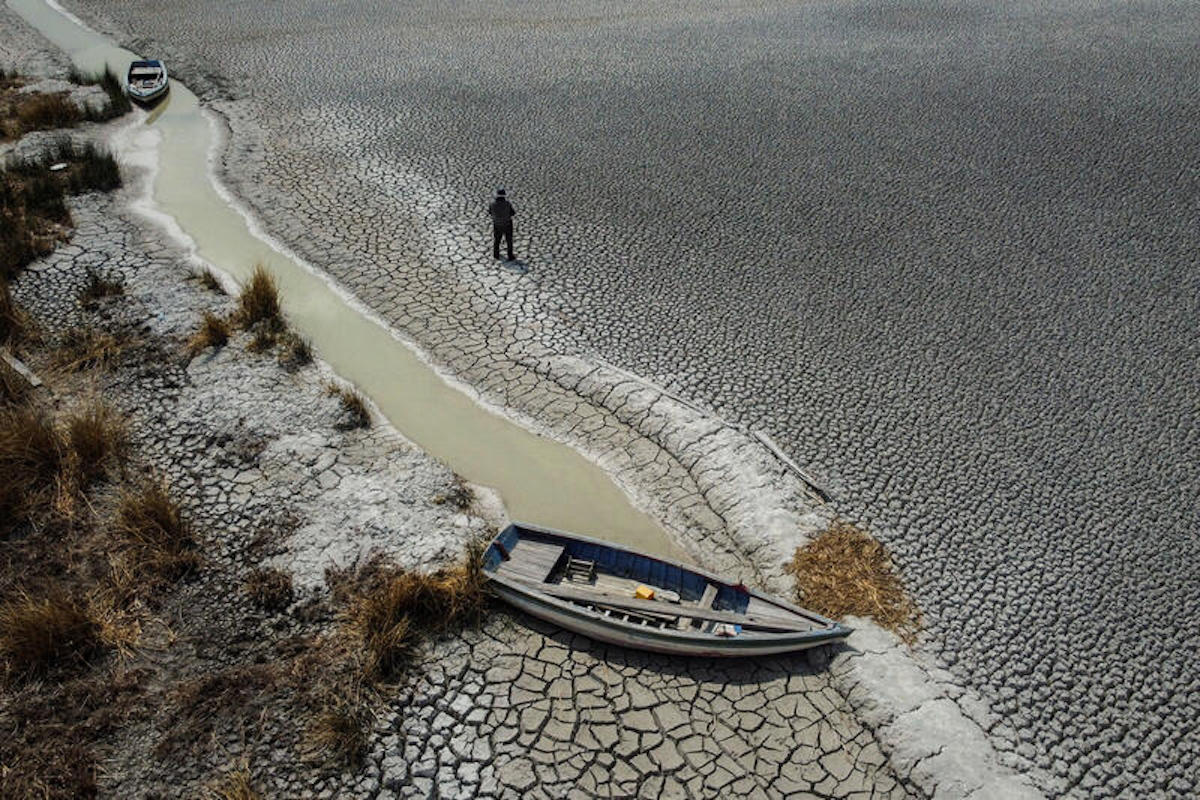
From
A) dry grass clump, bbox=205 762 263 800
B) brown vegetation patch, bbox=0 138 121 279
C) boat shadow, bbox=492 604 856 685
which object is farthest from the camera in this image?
brown vegetation patch, bbox=0 138 121 279

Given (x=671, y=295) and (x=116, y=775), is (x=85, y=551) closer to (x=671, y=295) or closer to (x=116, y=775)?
(x=116, y=775)

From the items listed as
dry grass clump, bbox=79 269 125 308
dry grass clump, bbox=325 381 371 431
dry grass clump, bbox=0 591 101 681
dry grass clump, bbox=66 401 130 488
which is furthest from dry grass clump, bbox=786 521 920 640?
dry grass clump, bbox=79 269 125 308

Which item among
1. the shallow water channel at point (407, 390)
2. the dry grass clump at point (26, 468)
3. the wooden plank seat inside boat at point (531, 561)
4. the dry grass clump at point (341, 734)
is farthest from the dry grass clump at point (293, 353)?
the dry grass clump at point (341, 734)

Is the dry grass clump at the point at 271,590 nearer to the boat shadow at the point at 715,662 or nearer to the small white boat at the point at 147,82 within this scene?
the boat shadow at the point at 715,662

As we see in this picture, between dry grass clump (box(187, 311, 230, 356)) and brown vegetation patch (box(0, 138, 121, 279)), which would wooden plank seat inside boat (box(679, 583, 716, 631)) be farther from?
brown vegetation patch (box(0, 138, 121, 279))

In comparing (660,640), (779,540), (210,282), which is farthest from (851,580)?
(210,282)

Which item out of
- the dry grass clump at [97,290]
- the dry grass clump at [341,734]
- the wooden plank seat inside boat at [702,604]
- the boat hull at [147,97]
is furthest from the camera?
the boat hull at [147,97]

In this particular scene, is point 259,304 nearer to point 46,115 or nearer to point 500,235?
point 500,235

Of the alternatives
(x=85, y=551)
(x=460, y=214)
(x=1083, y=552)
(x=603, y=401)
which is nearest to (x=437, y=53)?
(x=460, y=214)
